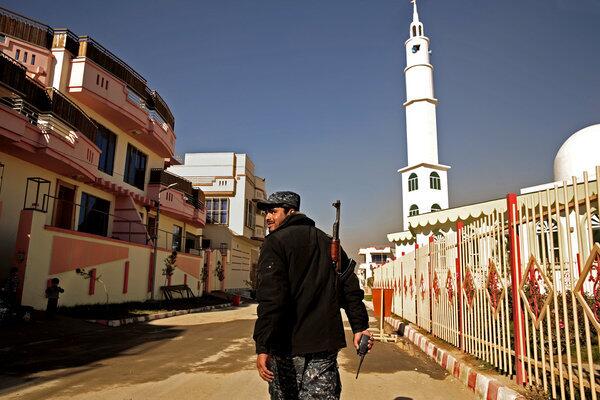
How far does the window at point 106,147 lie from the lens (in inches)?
767

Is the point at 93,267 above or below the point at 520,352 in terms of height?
above

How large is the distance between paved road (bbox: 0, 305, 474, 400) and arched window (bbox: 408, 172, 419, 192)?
90.9 ft

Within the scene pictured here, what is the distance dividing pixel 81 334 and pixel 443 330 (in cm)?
859

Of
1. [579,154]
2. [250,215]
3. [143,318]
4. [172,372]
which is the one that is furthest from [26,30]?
[579,154]

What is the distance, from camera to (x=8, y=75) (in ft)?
41.4

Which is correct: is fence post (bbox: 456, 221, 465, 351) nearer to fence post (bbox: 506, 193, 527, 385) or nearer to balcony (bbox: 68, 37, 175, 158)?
fence post (bbox: 506, 193, 527, 385)

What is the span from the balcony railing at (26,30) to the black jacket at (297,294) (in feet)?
56.9

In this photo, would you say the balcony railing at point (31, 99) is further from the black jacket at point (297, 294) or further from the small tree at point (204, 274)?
the small tree at point (204, 274)

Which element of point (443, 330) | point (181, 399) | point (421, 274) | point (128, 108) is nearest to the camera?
point (181, 399)

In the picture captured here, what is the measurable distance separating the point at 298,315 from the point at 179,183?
2414cm

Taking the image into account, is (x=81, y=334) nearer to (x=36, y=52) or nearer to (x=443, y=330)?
(x=443, y=330)

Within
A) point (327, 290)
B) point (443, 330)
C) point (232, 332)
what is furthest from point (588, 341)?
point (232, 332)

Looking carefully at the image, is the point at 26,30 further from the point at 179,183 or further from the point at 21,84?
the point at 179,183

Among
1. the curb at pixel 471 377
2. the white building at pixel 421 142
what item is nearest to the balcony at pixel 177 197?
the white building at pixel 421 142
